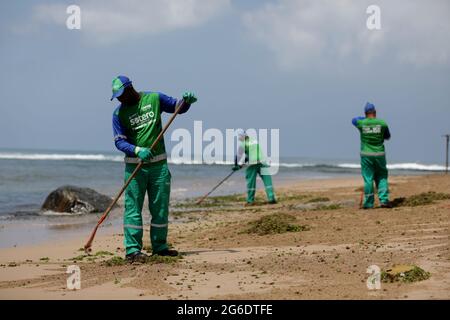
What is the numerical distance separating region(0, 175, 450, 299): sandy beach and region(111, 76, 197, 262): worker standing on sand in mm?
444

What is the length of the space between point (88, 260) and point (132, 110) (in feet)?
6.16

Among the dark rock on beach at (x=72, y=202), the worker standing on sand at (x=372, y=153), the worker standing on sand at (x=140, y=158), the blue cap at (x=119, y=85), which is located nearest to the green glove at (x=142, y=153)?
the worker standing on sand at (x=140, y=158)

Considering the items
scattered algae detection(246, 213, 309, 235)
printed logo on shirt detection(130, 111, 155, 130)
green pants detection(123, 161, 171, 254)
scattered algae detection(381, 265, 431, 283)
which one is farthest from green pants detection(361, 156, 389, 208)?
scattered algae detection(381, 265, 431, 283)

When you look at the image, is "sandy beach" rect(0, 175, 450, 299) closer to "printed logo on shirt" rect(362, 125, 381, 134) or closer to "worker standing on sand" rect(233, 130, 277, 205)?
"printed logo on shirt" rect(362, 125, 381, 134)

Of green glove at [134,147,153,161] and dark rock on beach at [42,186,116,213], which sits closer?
green glove at [134,147,153,161]

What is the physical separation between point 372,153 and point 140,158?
6.26m

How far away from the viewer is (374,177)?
11711 mm

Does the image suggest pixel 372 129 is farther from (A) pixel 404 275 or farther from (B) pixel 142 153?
(A) pixel 404 275

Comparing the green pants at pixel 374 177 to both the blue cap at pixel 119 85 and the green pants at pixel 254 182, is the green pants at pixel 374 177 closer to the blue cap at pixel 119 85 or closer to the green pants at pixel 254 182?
the green pants at pixel 254 182

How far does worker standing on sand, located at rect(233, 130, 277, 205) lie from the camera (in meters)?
15.0

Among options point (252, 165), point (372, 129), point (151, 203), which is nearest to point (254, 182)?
point (252, 165)

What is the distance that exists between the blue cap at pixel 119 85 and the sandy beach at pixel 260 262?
1.81 metres

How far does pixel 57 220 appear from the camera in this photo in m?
12.1
